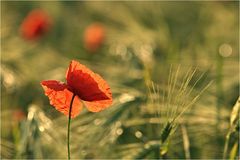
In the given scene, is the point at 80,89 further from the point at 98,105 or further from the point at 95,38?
the point at 95,38

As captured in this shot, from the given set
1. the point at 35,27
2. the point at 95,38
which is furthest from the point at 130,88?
the point at 35,27

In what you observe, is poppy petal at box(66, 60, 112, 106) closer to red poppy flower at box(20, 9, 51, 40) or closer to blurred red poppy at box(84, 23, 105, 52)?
blurred red poppy at box(84, 23, 105, 52)

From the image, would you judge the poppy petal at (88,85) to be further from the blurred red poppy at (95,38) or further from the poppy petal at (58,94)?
the blurred red poppy at (95,38)

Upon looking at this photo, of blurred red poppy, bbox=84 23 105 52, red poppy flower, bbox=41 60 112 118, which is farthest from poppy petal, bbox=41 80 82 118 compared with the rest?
blurred red poppy, bbox=84 23 105 52

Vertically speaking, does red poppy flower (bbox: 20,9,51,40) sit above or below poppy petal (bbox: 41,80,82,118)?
above

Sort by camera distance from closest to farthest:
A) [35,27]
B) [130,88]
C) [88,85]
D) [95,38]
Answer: [88,85], [130,88], [95,38], [35,27]

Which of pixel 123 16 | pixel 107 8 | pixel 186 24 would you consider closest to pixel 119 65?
pixel 123 16

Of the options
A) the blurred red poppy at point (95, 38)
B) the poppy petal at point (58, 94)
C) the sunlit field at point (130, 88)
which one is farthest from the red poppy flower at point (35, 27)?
the poppy petal at point (58, 94)

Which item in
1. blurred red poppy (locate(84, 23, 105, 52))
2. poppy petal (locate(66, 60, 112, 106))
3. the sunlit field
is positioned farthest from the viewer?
blurred red poppy (locate(84, 23, 105, 52))
